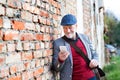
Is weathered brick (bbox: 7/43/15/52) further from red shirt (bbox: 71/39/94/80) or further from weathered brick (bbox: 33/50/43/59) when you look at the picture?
red shirt (bbox: 71/39/94/80)

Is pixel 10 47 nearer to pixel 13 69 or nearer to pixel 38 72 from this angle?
pixel 13 69

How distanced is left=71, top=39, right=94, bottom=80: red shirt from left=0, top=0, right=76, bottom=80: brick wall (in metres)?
0.34

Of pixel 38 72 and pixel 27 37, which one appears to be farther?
pixel 38 72

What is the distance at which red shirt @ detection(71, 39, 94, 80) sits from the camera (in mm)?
4547

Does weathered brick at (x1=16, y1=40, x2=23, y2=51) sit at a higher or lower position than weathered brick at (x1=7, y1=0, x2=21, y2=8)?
lower

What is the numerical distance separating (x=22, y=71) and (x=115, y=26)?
123 ft

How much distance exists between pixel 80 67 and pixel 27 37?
1276 mm

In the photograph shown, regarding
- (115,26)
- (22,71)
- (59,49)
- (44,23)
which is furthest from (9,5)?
(115,26)

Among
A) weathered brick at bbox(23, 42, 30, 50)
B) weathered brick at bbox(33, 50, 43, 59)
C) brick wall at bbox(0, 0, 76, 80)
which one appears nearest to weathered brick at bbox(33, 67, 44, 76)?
brick wall at bbox(0, 0, 76, 80)

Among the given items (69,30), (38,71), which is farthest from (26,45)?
(69,30)

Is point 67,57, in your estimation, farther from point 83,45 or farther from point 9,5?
point 9,5

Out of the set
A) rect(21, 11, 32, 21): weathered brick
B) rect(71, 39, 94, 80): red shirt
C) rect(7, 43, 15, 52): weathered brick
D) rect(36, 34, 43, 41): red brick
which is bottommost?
rect(71, 39, 94, 80): red shirt

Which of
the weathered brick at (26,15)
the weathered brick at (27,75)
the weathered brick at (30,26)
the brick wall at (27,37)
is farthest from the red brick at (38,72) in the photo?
the weathered brick at (26,15)

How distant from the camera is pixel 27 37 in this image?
349 centimetres
